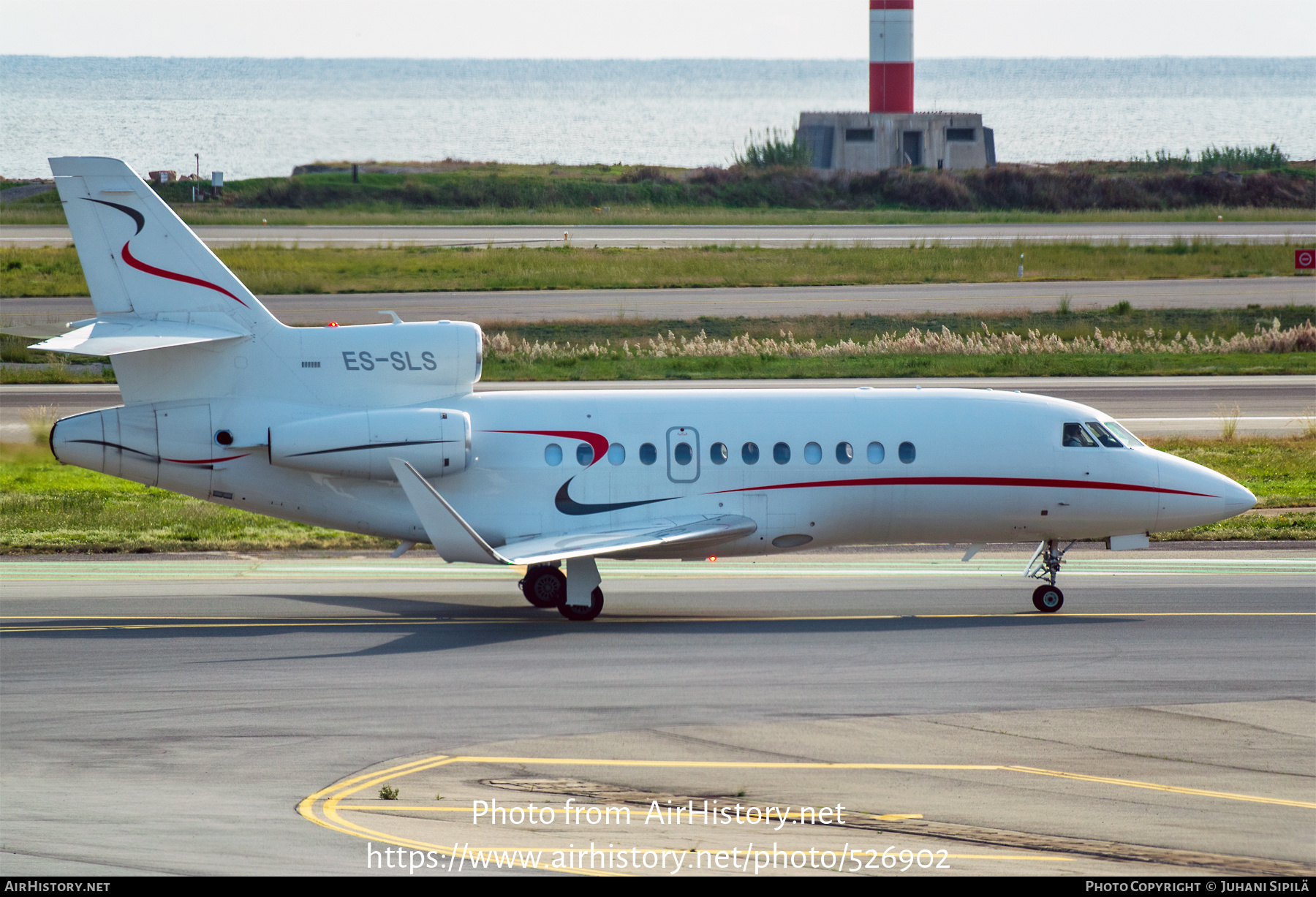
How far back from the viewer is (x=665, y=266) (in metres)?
64.2

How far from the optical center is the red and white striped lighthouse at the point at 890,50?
9775 centimetres

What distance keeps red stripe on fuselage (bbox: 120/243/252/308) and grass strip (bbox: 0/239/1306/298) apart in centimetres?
3696

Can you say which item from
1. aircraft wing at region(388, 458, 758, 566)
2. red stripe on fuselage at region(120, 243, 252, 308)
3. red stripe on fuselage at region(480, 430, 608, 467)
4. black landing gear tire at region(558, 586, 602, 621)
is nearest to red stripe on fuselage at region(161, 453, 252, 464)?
red stripe on fuselage at region(120, 243, 252, 308)

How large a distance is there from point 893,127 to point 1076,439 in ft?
272

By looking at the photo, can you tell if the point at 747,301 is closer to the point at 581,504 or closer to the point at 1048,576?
the point at 1048,576

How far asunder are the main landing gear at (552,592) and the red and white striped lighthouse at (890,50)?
8384cm

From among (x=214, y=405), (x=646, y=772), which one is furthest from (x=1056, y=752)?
(x=214, y=405)

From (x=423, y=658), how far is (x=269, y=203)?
80.0m

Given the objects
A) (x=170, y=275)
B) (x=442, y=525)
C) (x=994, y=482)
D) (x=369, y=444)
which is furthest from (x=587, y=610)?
(x=170, y=275)

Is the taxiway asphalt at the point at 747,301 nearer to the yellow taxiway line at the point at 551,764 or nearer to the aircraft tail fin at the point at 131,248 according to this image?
the aircraft tail fin at the point at 131,248

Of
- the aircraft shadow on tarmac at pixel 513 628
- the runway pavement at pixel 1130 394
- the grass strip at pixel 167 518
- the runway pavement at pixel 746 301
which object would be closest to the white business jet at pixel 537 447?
the aircraft shadow on tarmac at pixel 513 628

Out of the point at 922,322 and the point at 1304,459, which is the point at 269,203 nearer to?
the point at 922,322

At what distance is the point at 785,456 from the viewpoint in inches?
838

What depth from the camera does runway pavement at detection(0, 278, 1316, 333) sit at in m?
52.6
